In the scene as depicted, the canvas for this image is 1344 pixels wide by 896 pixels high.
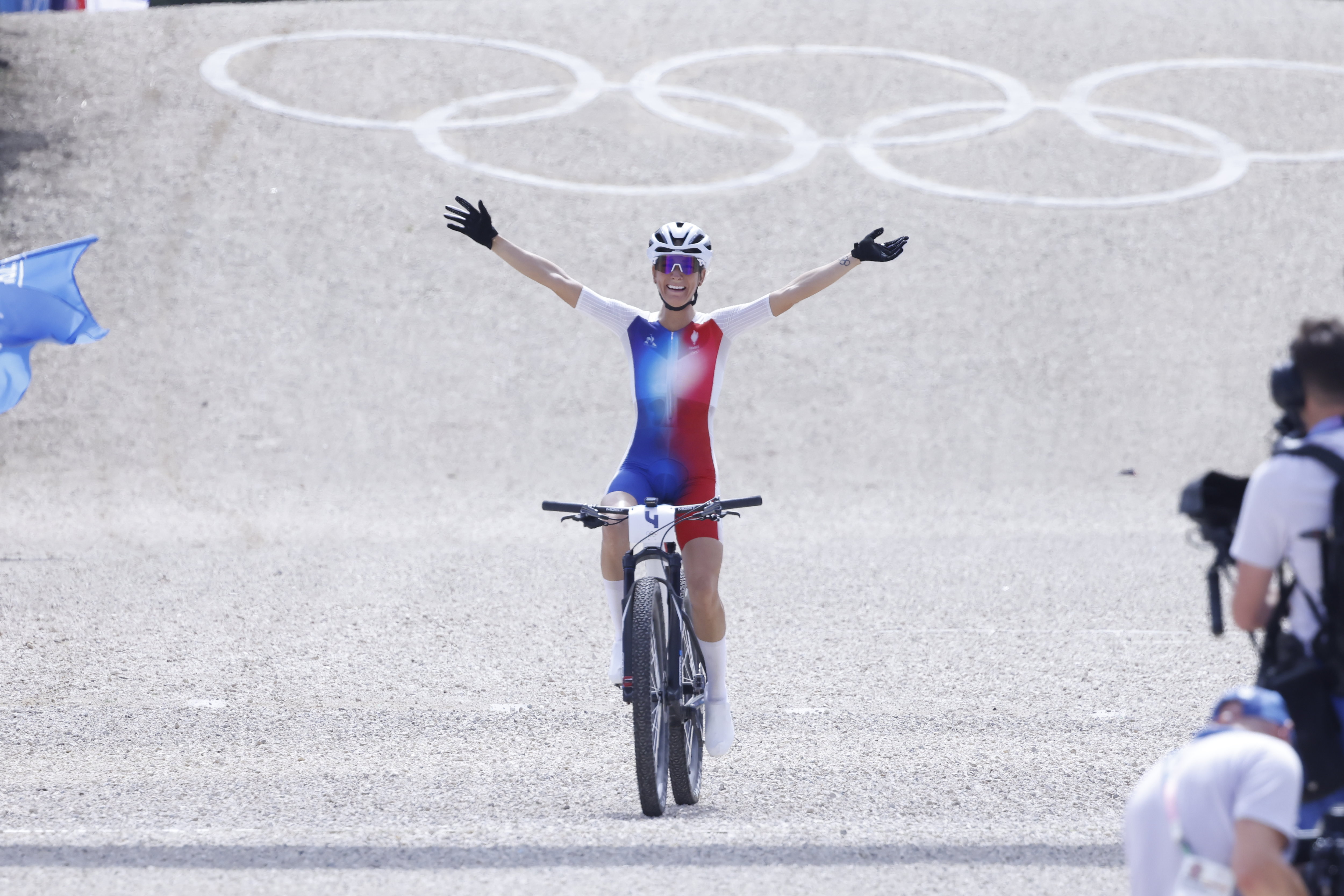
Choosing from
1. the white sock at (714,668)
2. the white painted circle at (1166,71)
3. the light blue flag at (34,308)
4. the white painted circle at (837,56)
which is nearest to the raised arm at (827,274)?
the white sock at (714,668)

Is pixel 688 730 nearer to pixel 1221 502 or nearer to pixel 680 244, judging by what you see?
pixel 680 244

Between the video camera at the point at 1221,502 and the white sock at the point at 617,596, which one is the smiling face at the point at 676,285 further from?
the video camera at the point at 1221,502

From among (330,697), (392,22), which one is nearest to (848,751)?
(330,697)

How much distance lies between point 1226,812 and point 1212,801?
4 centimetres

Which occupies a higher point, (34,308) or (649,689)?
(34,308)

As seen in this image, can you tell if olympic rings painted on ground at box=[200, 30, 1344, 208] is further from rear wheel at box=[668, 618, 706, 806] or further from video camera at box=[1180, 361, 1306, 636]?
video camera at box=[1180, 361, 1306, 636]

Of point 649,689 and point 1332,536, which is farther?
point 649,689

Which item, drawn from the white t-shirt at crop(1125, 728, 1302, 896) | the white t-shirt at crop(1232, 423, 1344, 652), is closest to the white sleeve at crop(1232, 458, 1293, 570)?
Answer: the white t-shirt at crop(1232, 423, 1344, 652)

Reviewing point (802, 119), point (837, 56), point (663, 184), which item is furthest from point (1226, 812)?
point (837, 56)

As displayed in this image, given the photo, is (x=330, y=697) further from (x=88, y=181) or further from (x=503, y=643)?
(x=88, y=181)

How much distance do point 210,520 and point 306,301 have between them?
5033mm

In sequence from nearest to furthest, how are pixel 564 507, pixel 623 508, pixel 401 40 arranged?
pixel 564 507 < pixel 623 508 < pixel 401 40

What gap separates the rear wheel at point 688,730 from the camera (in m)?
5.21

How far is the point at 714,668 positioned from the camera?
5.59 m
